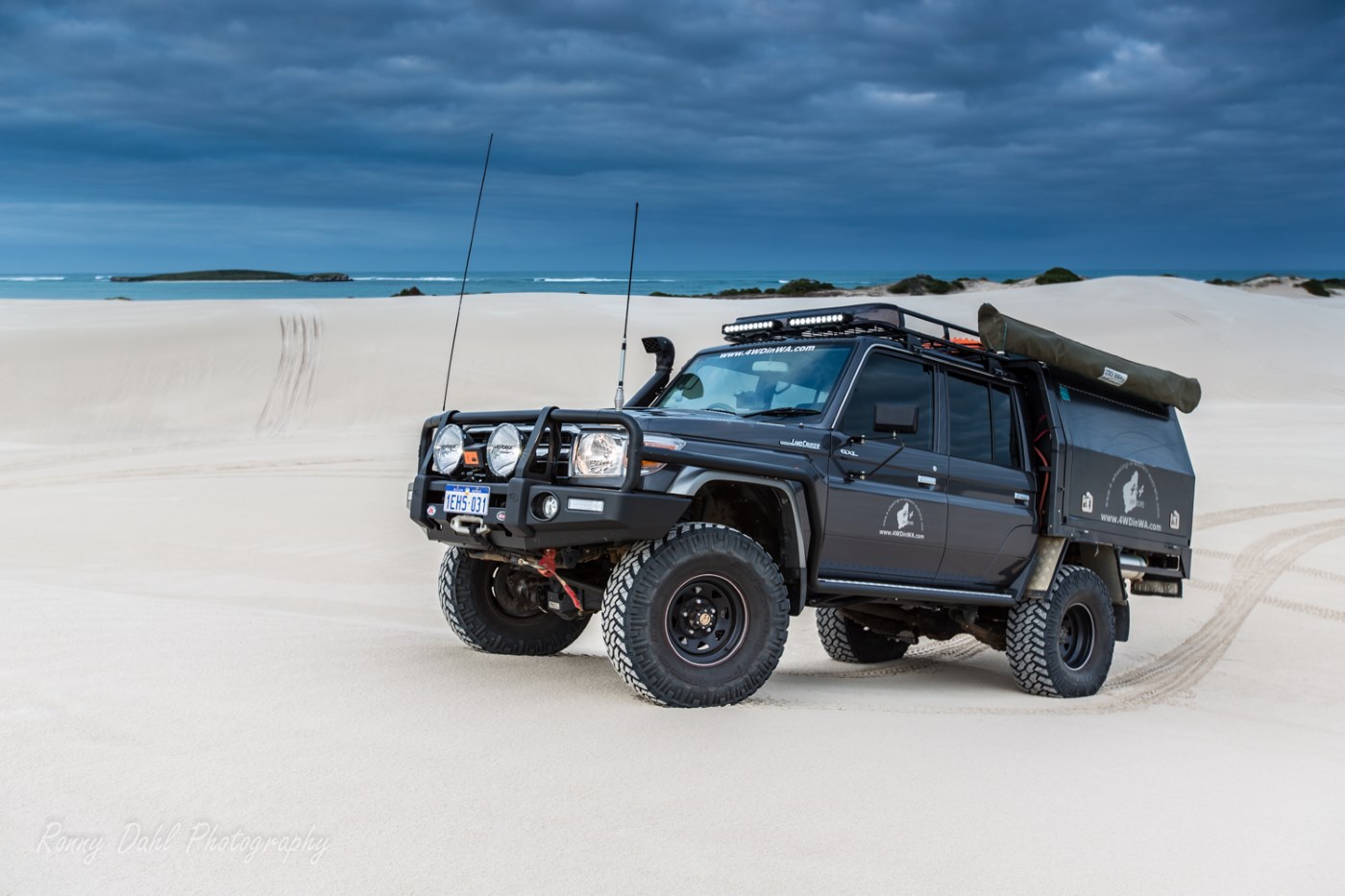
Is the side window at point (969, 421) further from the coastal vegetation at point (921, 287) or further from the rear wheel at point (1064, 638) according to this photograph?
the coastal vegetation at point (921, 287)

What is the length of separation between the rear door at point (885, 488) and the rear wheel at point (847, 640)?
1.91 m

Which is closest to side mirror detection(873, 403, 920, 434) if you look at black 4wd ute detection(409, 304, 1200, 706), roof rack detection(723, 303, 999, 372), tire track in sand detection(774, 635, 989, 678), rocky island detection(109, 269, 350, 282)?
black 4wd ute detection(409, 304, 1200, 706)

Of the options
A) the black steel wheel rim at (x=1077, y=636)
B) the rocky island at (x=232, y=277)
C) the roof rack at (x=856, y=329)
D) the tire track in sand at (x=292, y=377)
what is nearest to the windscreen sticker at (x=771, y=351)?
the roof rack at (x=856, y=329)

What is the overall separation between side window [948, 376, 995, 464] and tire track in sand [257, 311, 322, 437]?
19.9m

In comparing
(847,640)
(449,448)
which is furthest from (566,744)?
(847,640)

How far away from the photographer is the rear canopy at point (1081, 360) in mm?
7707

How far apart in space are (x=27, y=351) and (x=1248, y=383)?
1240 inches

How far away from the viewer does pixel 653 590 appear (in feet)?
18.7

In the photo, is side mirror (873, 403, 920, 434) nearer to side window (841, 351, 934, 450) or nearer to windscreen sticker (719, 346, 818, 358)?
side window (841, 351, 934, 450)

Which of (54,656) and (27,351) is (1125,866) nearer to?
(54,656)

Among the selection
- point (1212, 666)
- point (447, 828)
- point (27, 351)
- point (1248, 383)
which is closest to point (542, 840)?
point (447, 828)

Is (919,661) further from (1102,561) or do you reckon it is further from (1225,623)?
(1225,623)

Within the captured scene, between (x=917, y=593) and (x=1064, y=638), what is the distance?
74.1 inches

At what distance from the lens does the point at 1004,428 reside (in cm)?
796
